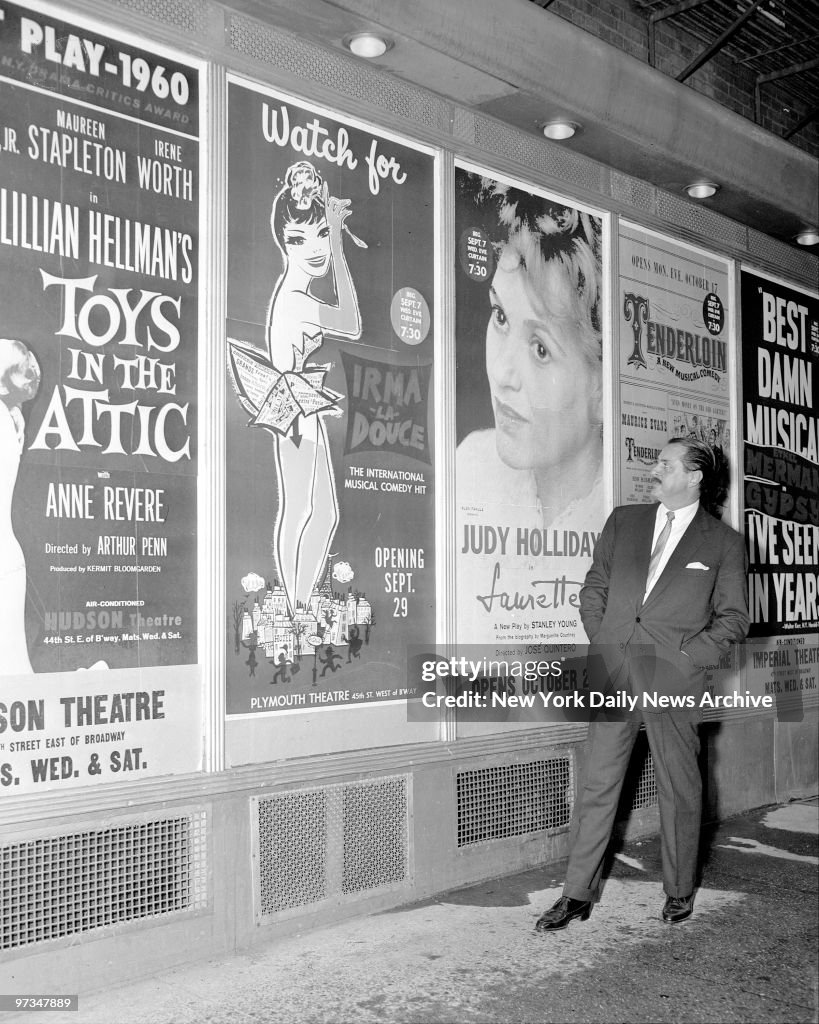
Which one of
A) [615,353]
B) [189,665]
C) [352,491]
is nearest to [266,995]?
[189,665]

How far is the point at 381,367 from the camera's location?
578 centimetres

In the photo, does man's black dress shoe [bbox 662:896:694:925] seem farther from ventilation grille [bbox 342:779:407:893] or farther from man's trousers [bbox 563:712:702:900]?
ventilation grille [bbox 342:779:407:893]

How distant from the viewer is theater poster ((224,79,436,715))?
203 inches

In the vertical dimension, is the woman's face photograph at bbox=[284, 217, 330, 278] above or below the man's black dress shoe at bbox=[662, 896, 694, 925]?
above

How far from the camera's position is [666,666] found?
526 cm

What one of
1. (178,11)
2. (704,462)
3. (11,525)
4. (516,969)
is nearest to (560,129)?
(704,462)

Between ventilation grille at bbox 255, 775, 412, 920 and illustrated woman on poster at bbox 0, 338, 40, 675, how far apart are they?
1.39 metres

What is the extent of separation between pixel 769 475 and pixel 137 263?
5.42 metres

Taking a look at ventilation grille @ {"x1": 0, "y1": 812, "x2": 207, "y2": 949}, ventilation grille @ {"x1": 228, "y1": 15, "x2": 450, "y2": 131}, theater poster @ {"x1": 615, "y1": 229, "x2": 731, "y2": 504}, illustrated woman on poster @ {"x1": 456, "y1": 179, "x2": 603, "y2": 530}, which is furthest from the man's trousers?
ventilation grille @ {"x1": 228, "y1": 15, "x2": 450, "y2": 131}

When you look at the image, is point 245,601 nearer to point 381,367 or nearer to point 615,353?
point 381,367

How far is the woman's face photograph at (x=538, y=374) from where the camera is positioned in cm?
644

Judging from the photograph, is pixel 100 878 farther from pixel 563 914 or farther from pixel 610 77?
pixel 610 77

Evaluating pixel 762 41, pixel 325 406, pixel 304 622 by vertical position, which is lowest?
pixel 304 622

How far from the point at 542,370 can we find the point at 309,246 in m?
1.81
